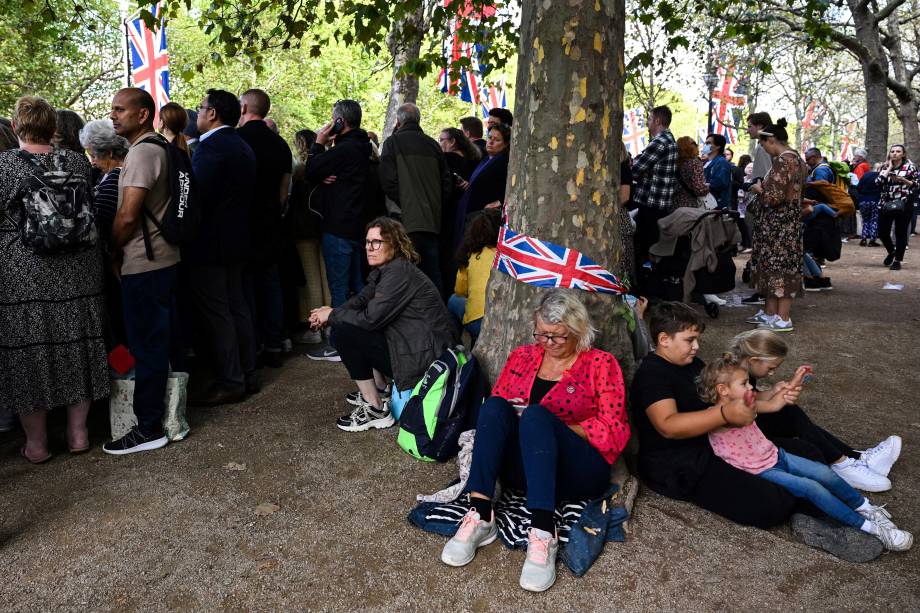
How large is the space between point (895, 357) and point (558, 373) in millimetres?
4412

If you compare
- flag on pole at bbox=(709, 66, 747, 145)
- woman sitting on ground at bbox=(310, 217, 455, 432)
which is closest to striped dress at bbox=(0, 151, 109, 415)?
woman sitting on ground at bbox=(310, 217, 455, 432)

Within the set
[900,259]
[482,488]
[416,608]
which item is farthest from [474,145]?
[900,259]

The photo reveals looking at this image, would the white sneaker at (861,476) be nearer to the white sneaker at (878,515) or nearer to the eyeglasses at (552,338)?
the white sneaker at (878,515)

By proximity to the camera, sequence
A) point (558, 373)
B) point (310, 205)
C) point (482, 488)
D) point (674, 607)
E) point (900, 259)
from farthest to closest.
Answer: point (900, 259) < point (310, 205) < point (558, 373) < point (482, 488) < point (674, 607)

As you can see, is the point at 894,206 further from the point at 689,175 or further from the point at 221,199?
the point at 221,199

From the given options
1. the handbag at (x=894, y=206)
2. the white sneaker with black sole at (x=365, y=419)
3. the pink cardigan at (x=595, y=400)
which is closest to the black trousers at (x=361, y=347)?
the white sneaker with black sole at (x=365, y=419)

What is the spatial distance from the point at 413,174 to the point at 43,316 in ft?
10.3

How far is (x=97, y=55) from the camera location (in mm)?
20219

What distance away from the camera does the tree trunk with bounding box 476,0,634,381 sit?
3.78m

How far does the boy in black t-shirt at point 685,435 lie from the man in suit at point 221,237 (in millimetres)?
2795

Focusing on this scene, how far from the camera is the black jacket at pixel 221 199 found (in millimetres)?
4676

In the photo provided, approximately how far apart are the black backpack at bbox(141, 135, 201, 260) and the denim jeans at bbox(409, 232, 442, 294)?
2.35 m

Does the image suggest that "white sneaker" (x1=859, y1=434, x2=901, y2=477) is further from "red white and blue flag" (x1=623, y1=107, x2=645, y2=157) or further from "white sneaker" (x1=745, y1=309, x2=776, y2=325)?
"red white and blue flag" (x1=623, y1=107, x2=645, y2=157)

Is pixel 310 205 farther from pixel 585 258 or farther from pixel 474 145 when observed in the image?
pixel 585 258
